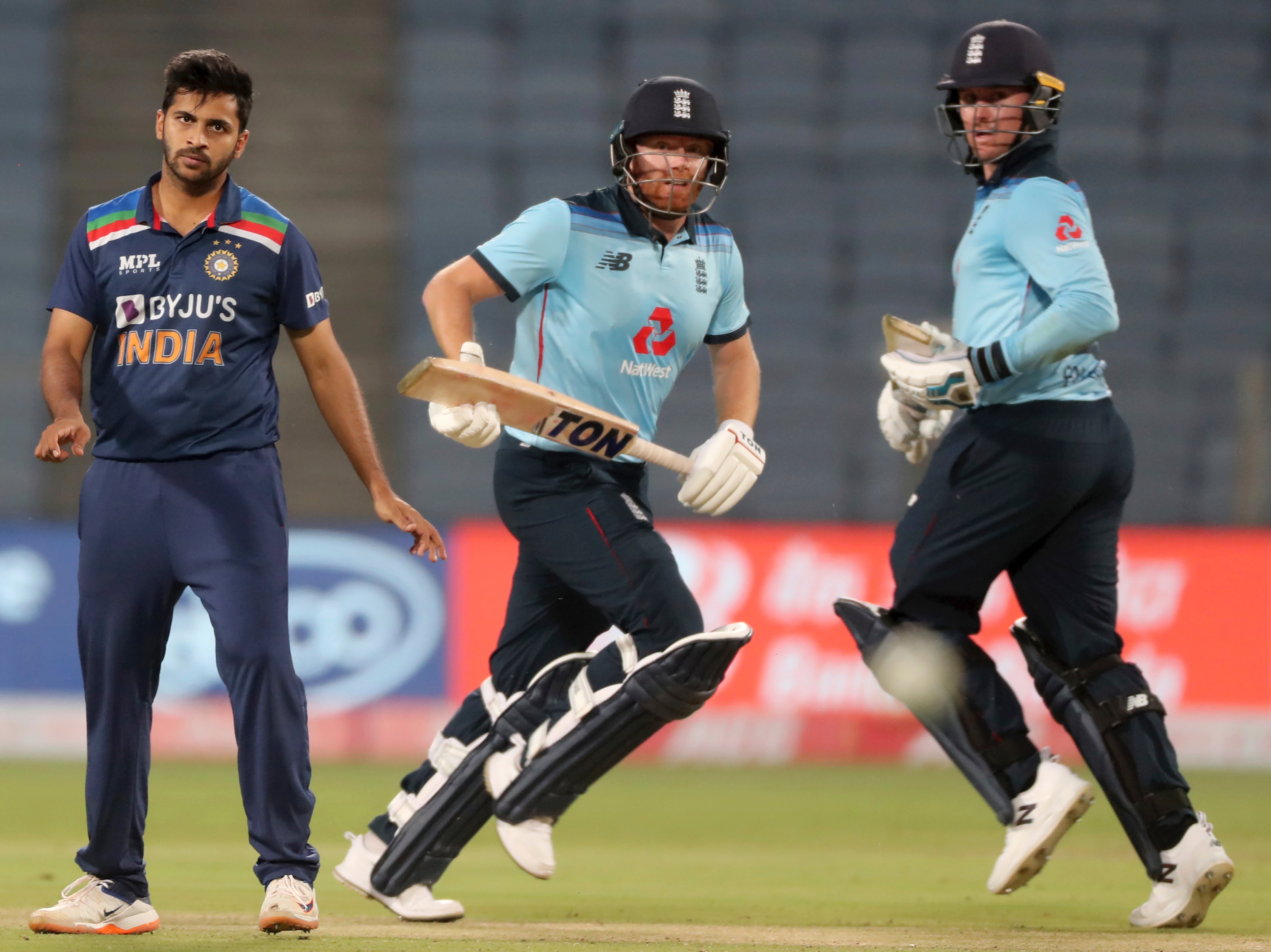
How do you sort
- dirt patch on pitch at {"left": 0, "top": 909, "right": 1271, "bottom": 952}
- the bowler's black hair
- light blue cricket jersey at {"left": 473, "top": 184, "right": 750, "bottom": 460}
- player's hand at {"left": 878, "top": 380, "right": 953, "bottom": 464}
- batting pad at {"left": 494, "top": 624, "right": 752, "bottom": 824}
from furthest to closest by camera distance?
player's hand at {"left": 878, "top": 380, "right": 953, "bottom": 464}
light blue cricket jersey at {"left": 473, "top": 184, "right": 750, "bottom": 460}
batting pad at {"left": 494, "top": 624, "right": 752, "bottom": 824}
the bowler's black hair
dirt patch on pitch at {"left": 0, "top": 909, "right": 1271, "bottom": 952}

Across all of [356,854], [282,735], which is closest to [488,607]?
[356,854]

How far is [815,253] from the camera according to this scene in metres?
12.3

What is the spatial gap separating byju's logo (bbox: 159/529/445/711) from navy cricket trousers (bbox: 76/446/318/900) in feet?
16.4

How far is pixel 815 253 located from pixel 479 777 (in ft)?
28.7

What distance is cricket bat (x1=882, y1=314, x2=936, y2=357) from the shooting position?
4238 mm

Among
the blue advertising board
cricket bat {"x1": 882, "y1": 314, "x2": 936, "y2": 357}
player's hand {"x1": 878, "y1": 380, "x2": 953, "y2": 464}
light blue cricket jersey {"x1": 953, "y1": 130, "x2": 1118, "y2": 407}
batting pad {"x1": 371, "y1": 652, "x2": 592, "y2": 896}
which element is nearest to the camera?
light blue cricket jersey {"x1": 953, "y1": 130, "x2": 1118, "y2": 407}

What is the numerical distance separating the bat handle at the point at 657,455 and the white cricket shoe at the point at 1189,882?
4.68 feet

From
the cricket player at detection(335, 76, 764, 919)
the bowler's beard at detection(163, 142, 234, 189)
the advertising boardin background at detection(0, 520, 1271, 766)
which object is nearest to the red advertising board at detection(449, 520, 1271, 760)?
the advertising boardin background at detection(0, 520, 1271, 766)

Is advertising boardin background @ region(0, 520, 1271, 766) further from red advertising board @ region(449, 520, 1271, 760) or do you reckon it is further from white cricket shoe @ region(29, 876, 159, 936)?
white cricket shoe @ region(29, 876, 159, 936)

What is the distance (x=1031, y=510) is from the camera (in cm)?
395

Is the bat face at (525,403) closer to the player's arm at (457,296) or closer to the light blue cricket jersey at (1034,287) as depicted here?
the player's arm at (457,296)

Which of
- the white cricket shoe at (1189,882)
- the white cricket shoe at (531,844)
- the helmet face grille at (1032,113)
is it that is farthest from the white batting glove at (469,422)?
the white cricket shoe at (1189,882)

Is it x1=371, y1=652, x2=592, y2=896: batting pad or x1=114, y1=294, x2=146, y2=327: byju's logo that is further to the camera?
x1=371, y1=652, x2=592, y2=896: batting pad

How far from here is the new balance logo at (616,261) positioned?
3.99 metres
